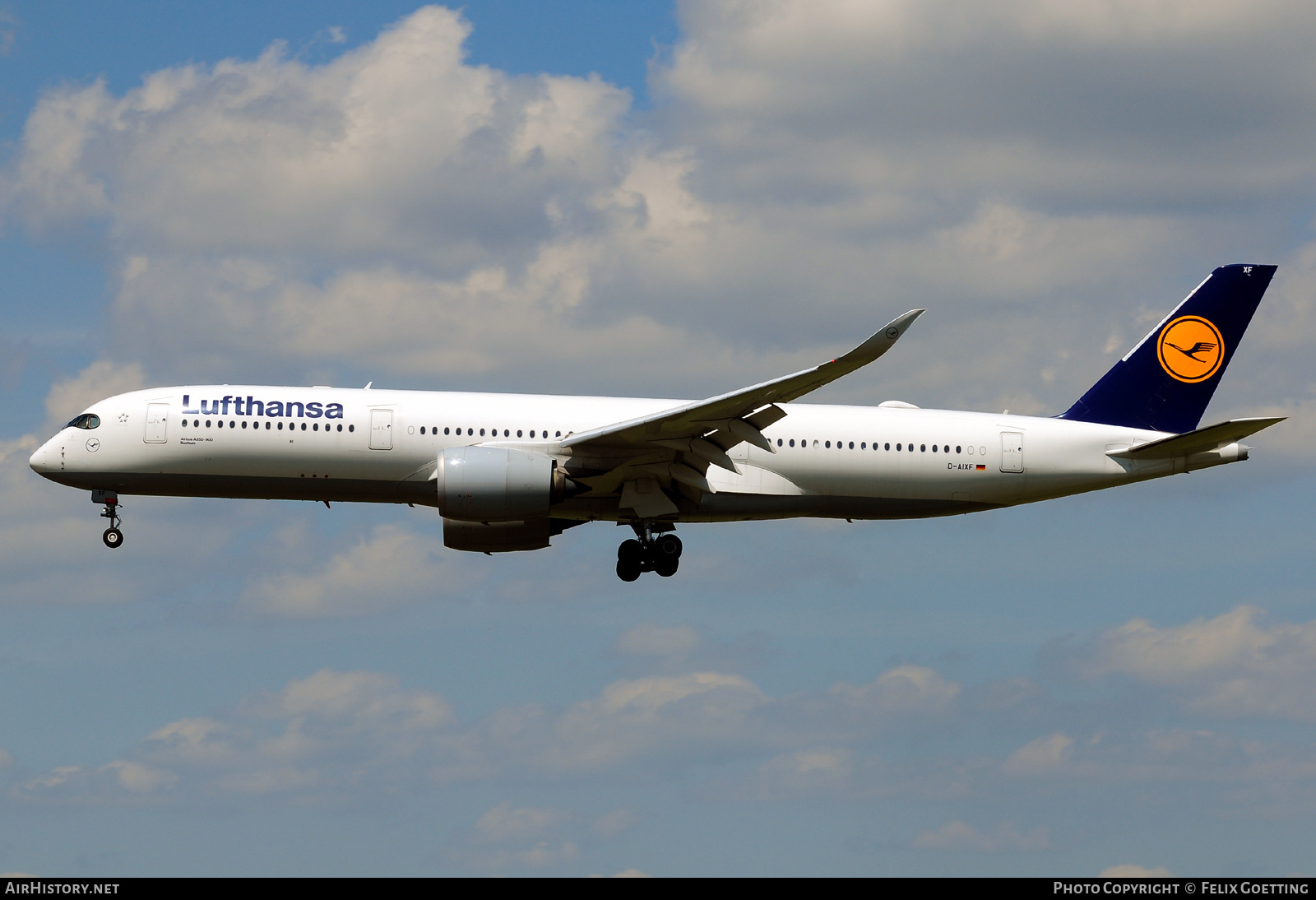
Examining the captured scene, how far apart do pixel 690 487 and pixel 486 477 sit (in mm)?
5261

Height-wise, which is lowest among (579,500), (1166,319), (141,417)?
(579,500)

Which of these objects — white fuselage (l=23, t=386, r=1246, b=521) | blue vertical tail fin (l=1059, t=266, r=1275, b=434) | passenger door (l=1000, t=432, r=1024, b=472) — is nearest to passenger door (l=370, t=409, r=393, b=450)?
white fuselage (l=23, t=386, r=1246, b=521)

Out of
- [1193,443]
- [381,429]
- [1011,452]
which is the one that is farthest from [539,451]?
[1193,443]

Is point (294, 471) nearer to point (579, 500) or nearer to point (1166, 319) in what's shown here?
point (579, 500)

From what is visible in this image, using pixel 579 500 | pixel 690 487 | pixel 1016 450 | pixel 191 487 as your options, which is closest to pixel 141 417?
pixel 191 487

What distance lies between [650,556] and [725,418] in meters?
5.26

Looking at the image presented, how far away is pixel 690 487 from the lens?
35.8 metres

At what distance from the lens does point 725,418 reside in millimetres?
33594

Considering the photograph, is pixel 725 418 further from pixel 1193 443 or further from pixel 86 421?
pixel 86 421

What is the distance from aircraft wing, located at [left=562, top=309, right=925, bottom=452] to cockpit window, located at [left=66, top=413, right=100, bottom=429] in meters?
11.6

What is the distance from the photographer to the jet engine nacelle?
33250 millimetres

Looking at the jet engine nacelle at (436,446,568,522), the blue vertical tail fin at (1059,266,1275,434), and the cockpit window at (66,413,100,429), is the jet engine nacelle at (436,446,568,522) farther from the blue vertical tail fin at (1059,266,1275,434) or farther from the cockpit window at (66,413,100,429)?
the blue vertical tail fin at (1059,266,1275,434)

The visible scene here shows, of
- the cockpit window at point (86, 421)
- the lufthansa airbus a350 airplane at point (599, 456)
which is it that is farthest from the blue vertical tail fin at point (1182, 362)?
the cockpit window at point (86, 421)

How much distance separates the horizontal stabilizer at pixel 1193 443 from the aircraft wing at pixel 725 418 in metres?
9.55
